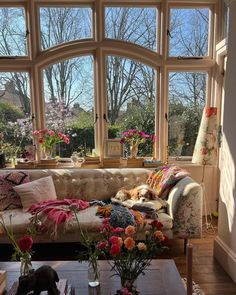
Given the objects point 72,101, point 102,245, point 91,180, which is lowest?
point 91,180

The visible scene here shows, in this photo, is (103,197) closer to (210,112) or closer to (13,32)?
(210,112)

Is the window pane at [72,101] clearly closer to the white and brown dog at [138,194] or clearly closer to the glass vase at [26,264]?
the white and brown dog at [138,194]

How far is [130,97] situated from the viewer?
3830 mm

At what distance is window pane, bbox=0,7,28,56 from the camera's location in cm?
362

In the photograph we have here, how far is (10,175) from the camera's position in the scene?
3.20 metres

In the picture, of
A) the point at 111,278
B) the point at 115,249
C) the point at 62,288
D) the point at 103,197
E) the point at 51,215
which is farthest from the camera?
the point at 103,197

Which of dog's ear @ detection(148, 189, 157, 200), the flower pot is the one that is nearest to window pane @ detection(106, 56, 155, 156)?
the flower pot

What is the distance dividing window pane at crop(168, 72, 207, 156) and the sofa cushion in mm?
1748

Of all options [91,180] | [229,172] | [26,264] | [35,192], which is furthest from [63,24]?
[26,264]

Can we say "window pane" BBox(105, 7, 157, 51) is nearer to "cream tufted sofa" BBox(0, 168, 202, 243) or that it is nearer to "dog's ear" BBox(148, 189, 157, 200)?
"cream tufted sofa" BBox(0, 168, 202, 243)

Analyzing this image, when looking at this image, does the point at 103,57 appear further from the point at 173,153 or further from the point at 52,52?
the point at 173,153

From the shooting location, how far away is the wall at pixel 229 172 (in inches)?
94.1

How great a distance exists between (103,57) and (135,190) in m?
1.85

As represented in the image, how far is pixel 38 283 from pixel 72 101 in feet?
9.23
